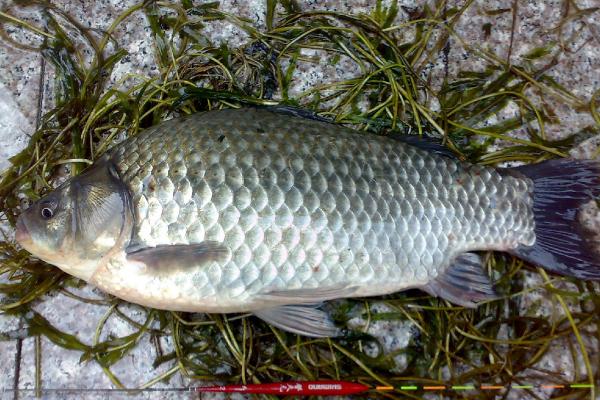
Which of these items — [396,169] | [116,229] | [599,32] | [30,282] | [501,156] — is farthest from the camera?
[599,32]

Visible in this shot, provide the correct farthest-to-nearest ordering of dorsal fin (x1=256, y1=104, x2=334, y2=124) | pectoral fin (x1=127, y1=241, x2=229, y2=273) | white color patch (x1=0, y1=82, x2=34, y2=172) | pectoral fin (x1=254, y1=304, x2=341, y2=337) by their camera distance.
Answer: white color patch (x1=0, y1=82, x2=34, y2=172)
dorsal fin (x1=256, y1=104, x2=334, y2=124)
pectoral fin (x1=254, y1=304, x2=341, y2=337)
pectoral fin (x1=127, y1=241, x2=229, y2=273)

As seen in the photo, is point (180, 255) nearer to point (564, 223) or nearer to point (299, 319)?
point (299, 319)

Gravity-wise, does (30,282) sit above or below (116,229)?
below

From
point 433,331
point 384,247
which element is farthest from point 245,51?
point 433,331

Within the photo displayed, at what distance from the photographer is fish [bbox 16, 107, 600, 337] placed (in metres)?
1.84

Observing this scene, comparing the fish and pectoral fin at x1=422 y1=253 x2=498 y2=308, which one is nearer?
the fish

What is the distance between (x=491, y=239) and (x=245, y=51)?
1.39 meters

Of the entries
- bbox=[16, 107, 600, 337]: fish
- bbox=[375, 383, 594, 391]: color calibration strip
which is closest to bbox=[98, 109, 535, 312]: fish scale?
bbox=[16, 107, 600, 337]: fish

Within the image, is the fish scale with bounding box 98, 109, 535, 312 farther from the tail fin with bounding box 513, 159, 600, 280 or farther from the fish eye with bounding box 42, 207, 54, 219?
the fish eye with bounding box 42, 207, 54, 219

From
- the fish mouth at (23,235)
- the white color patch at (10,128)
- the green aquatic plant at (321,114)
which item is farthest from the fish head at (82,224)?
the white color patch at (10,128)

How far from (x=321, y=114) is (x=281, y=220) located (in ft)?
2.23

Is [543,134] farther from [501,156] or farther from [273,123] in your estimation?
[273,123]

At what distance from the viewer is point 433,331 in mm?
2207

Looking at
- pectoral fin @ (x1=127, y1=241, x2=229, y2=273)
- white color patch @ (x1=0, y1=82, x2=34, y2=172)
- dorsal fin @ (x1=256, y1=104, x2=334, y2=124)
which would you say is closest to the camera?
pectoral fin @ (x1=127, y1=241, x2=229, y2=273)
